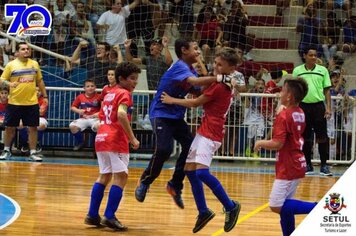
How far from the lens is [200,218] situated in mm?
8453

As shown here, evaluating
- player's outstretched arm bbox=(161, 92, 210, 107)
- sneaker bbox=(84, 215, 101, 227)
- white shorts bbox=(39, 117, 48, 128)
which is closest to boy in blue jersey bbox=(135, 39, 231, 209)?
player's outstretched arm bbox=(161, 92, 210, 107)

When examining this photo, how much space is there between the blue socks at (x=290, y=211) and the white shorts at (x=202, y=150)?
1.02 meters

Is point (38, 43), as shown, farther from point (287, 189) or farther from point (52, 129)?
point (287, 189)

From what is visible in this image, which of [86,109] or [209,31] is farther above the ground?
[209,31]

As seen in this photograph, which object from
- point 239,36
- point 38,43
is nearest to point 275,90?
point 239,36

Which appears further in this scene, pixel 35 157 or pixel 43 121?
pixel 43 121

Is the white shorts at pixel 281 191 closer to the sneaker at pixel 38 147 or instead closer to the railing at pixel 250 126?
the railing at pixel 250 126

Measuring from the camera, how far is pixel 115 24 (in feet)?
57.5

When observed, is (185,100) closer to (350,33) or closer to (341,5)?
(350,33)

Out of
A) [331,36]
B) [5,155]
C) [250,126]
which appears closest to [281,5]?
[331,36]

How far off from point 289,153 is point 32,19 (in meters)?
9.94

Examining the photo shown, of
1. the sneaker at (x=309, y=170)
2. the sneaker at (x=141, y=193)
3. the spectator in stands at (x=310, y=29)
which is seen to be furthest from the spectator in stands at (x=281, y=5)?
the sneaker at (x=141, y=193)

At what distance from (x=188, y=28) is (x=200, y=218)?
9.51 metres

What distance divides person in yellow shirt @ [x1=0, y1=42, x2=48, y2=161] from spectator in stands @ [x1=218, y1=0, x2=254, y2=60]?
12.6 ft
